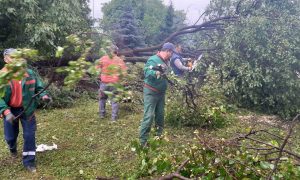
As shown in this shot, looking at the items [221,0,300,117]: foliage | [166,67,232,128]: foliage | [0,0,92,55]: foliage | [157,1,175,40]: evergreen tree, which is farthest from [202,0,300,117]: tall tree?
[157,1,175,40]: evergreen tree

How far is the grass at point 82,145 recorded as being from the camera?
5.43 metres

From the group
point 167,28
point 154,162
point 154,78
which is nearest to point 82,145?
point 154,78

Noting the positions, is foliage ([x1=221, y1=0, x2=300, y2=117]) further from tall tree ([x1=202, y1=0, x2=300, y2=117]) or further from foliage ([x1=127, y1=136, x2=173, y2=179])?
foliage ([x1=127, y1=136, x2=173, y2=179])

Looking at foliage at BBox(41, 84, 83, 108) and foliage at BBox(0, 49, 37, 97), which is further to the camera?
foliage at BBox(41, 84, 83, 108)

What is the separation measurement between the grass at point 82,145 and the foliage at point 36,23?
1.86 m

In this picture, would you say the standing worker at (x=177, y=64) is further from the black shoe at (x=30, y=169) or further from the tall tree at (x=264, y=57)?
the black shoe at (x=30, y=169)

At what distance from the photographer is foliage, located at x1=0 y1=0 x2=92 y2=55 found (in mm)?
9438

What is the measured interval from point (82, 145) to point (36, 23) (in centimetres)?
449

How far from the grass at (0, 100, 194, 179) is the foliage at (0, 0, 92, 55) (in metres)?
1.86

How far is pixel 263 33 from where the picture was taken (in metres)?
9.63

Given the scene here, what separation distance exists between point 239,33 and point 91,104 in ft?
14.5

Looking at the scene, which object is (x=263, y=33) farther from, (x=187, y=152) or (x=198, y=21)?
(x=187, y=152)

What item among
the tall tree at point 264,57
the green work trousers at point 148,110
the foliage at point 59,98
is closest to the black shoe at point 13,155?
the green work trousers at point 148,110

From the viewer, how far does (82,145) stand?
6609mm
